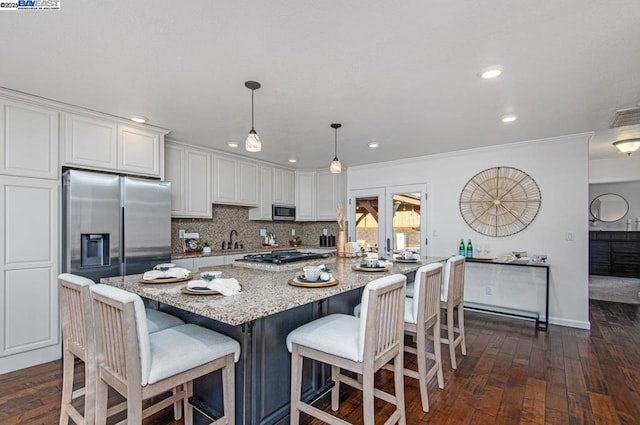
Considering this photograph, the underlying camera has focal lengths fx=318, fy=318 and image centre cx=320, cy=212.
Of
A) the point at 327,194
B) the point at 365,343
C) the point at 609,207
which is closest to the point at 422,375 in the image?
the point at 365,343

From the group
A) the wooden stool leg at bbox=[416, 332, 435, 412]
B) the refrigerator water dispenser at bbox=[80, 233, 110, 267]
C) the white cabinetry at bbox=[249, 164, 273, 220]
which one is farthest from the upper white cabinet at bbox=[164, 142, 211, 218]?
the wooden stool leg at bbox=[416, 332, 435, 412]

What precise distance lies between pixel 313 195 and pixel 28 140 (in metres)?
4.07

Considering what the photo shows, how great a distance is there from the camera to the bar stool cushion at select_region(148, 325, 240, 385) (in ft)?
4.42

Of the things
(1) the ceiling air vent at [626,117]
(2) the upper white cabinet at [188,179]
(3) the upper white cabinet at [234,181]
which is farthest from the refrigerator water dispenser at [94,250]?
(1) the ceiling air vent at [626,117]

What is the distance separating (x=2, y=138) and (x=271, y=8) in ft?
8.67

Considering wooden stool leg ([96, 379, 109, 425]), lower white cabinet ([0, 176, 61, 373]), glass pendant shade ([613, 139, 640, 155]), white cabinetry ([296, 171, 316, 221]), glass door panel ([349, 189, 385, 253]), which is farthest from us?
white cabinetry ([296, 171, 316, 221])

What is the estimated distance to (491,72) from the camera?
2285mm

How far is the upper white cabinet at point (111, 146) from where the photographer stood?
3020mm

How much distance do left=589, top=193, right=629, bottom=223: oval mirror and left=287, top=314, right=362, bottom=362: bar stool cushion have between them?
27.7 feet

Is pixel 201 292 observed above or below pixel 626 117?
below

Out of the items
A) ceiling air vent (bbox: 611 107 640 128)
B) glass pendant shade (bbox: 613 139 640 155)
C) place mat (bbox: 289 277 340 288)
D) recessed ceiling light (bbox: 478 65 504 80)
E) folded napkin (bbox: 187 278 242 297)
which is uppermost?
recessed ceiling light (bbox: 478 65 504 80)

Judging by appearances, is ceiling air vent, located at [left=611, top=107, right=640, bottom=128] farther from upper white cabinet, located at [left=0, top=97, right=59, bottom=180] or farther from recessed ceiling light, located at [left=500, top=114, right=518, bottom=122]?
upper white cabinet, located at [left=0, top=97, right=59, bottom=180]

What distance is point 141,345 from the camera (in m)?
1.29

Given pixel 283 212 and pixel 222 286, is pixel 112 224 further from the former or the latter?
pixel 283 212
